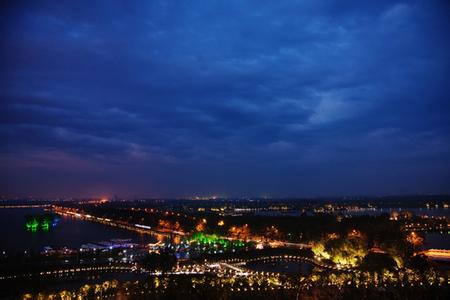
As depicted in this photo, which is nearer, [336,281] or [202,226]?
[336,281]

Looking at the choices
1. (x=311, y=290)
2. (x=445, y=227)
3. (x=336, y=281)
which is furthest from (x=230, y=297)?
(x=445, y=227)

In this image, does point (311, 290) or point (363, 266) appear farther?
point (363, 266)

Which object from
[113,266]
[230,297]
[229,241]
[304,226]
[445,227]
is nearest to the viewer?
[230,297]

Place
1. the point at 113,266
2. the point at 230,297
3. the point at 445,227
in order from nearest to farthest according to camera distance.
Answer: the point at 230,297 < the point at 113,266 < the point at 445,227

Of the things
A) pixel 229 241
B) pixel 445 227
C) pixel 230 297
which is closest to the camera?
pixel 230 297

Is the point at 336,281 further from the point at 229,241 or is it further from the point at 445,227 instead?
the point at 445,227

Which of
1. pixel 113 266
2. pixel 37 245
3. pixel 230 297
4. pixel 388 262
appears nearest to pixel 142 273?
pixel 113 266

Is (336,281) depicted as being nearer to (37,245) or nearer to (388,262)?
(388,262)

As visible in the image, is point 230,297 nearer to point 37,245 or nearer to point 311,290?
point 311,290

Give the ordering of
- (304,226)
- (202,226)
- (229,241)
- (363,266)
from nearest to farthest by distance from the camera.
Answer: (363,266)
(229,241)
(304,226)
(202,226)
